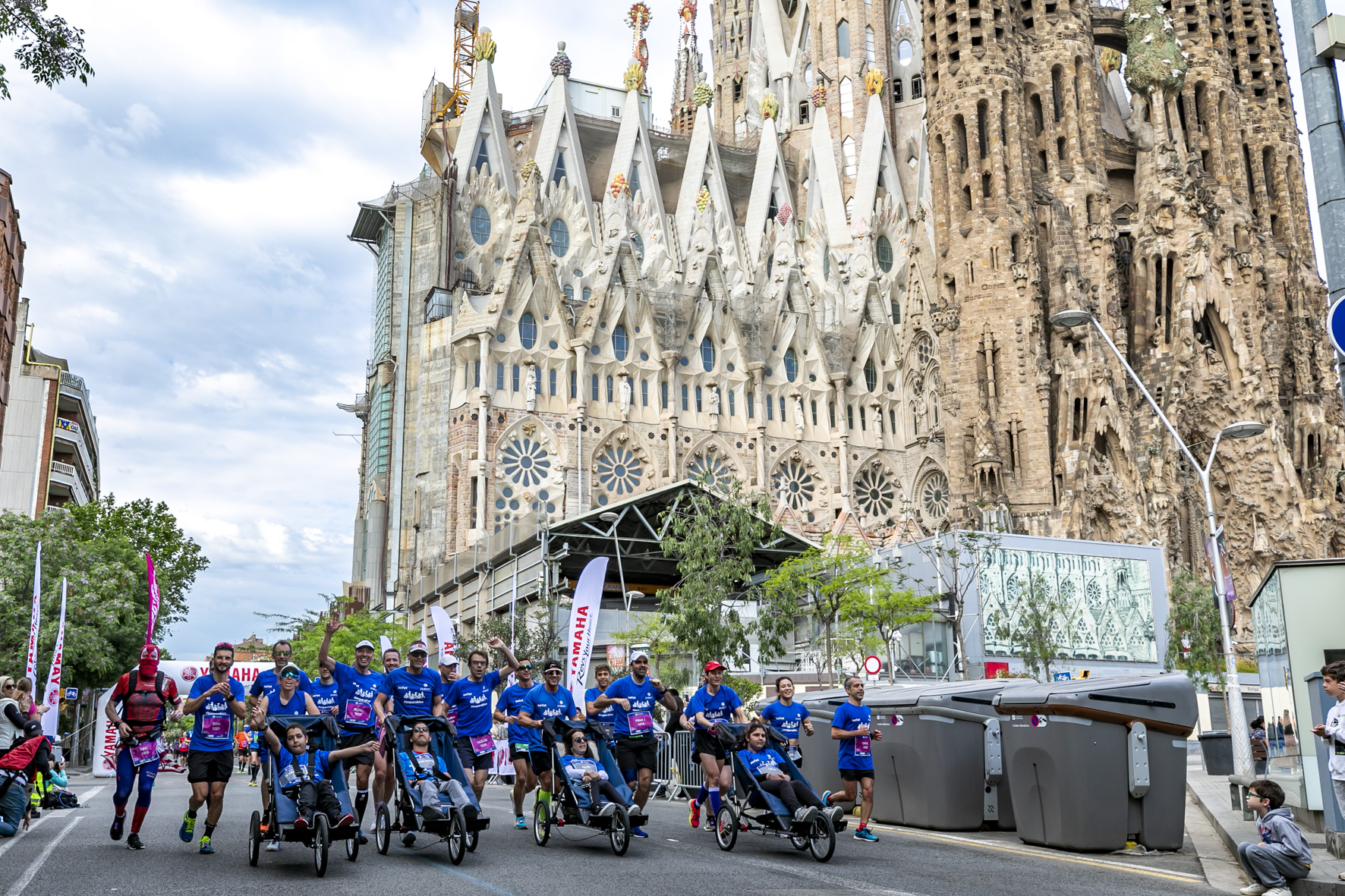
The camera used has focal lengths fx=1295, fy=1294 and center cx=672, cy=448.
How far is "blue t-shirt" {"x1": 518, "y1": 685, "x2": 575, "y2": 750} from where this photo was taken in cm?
1180

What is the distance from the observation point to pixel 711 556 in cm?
2997

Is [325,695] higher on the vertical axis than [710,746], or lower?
higher

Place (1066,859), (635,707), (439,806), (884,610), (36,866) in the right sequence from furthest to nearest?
(884,610) → (635,707) → (1066,859) → (439,806) → (36,866)

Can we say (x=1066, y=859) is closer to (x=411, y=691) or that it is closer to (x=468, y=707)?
(x=468, y=707)

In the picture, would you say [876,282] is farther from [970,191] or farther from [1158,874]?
[1158,874]

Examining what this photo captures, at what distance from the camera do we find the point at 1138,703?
11.2m

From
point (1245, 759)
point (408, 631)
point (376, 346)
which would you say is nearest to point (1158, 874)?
point (1245, 759)

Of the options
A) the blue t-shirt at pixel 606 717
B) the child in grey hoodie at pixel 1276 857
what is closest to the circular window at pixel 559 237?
the blue t-shirt at pixel 606 717

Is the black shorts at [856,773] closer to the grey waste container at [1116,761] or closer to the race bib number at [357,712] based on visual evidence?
the grey waste container at [1116,761]

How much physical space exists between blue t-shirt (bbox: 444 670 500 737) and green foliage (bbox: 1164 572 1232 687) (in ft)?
102

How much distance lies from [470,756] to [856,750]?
3595mm

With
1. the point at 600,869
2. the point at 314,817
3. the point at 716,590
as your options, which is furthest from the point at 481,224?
the point at 600,869

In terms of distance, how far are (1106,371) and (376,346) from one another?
3641cm

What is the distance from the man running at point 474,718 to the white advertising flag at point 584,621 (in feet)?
30.3
